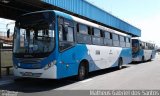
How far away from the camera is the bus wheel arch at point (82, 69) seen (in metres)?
13.2

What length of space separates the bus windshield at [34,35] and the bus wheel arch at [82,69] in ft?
8.72

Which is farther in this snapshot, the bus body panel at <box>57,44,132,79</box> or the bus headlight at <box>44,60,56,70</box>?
the bus body panel at <box>57,44,132,79</box>

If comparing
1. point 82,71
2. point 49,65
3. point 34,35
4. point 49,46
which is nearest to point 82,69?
point 82,71

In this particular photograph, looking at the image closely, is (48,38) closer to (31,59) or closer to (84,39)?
(31,59)

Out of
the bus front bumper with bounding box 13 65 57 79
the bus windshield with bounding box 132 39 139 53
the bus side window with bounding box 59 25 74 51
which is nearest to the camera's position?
the bus front bumper with bounding box 13 65 57 79

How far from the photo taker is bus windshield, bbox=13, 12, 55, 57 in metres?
11.2

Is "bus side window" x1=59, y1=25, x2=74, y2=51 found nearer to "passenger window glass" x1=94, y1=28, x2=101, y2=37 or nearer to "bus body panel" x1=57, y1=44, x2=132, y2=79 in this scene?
"bus body panel" x1=57, y1=44, x2=132, y2=79

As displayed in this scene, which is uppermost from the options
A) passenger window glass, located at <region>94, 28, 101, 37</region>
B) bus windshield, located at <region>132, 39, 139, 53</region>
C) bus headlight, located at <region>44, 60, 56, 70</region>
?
passenger window glass, located at <region>94, 28, 101, 37</region>

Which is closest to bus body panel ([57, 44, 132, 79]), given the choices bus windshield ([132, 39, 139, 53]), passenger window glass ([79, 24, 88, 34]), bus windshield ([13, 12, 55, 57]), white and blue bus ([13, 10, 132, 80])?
white and blue bus ([13, 10, 132, 80])

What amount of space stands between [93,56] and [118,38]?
20.1 ft

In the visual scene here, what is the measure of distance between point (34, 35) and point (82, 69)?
130 inches

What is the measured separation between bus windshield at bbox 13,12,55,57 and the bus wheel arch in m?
2.66

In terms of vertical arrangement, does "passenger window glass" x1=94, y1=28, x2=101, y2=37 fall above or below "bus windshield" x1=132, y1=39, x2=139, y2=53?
above

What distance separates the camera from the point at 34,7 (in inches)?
739
